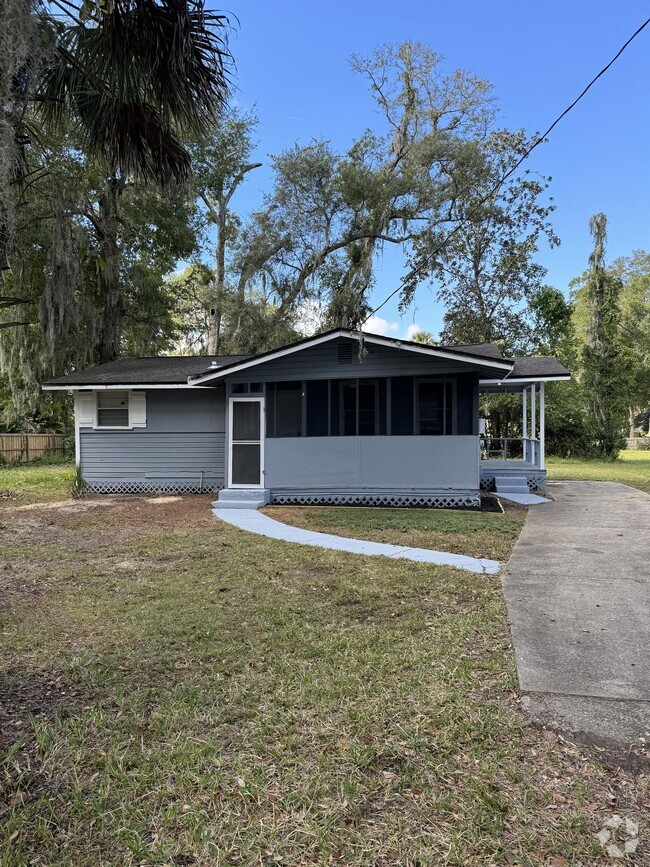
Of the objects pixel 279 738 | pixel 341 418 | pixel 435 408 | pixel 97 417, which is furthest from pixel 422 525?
pixel 97 417

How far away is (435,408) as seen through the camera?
33.4ft

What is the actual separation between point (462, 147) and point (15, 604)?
72.4 feet

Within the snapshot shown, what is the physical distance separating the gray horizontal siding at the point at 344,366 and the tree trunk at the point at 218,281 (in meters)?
10.8

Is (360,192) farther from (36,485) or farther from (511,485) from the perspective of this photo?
(36,485)

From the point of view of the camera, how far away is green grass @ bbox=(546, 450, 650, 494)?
15.0m

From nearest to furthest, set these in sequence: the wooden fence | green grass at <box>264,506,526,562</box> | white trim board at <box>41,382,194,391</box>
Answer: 1. green grass at <box>264,506,526,562</box>
2. white trim board at <box>41,382,194,391</box>
3. the wooden fence

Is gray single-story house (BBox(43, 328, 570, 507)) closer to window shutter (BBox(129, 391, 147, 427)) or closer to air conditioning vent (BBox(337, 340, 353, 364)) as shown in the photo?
air conditioning vent (BBox(337, 340, 353, 364))

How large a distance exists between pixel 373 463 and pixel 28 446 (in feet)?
59.3

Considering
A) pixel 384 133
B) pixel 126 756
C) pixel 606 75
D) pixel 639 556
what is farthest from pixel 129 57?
pixel 384 133

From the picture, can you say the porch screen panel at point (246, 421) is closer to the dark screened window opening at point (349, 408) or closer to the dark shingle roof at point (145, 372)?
the dark shingle roof at point (145, 372)

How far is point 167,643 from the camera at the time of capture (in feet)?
11.8

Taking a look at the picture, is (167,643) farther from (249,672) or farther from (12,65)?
(12,65)

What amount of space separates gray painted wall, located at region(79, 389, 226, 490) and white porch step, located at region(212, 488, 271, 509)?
175 centimetres

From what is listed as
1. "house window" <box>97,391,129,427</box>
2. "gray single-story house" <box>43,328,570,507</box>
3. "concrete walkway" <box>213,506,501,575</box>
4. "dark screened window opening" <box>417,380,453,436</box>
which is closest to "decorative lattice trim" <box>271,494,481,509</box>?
"gray single-story house" <box>43,328,570,507</box>
